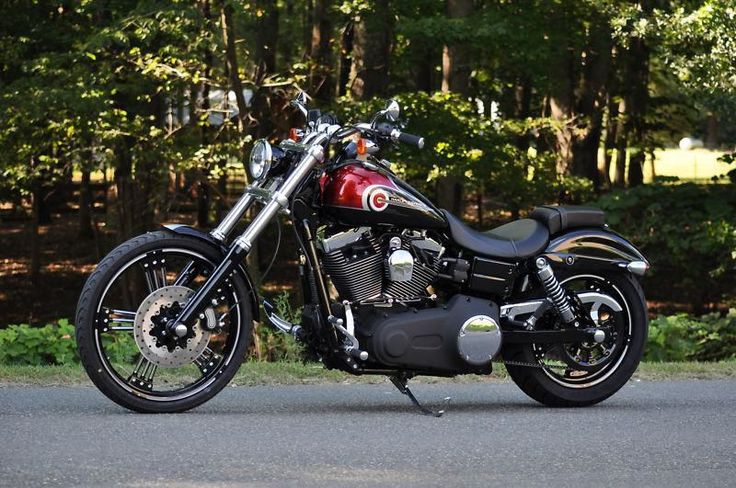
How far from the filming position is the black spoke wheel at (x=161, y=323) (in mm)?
6188

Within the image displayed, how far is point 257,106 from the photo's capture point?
730 inches

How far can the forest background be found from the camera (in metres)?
16.7

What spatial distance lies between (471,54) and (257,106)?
3092 mm

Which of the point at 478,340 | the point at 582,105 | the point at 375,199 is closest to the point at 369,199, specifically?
the point at 375,199

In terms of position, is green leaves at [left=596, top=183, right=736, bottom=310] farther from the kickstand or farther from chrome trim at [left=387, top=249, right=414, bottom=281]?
chrome trim at [left=387, top=249, right=414, bottom=281]

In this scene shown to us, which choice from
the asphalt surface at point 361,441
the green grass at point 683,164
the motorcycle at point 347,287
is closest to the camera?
the asphalt surface at point 361,441

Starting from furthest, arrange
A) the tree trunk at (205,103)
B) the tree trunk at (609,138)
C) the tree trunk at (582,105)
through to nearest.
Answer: the tree trunk at (609,138), the tree trunk at (582,105), the tree trunk at (205,103)

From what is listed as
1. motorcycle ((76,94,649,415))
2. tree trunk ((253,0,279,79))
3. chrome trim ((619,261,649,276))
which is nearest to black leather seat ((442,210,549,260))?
motorcycle ((76,94,649,415))

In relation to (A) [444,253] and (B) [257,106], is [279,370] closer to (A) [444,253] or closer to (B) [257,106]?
(A) [444,253]

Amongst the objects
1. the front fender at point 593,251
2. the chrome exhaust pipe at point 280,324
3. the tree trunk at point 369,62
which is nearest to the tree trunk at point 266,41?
the tree trunk at point 369,62

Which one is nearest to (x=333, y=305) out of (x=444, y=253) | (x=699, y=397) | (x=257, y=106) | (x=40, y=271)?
(x=444, y=253)

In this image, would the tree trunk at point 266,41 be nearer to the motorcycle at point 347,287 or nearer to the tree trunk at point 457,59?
the tree trunk at point 457,59

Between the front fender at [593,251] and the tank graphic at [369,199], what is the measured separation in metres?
0.84

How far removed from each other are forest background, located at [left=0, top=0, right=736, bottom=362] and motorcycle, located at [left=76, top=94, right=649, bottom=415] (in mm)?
8176
